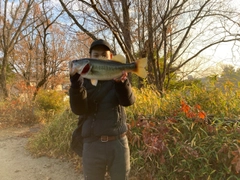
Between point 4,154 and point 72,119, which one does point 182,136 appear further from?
point 4,154

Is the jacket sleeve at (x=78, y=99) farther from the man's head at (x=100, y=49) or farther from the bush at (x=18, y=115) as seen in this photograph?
the bush at (x=18, y=115)

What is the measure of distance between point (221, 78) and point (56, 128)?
4.35 metres

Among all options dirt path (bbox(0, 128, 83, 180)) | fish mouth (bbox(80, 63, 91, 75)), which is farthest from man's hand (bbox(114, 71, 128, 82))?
dirt path (bbox(0, 128, 83, 180))

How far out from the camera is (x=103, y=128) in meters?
1.78

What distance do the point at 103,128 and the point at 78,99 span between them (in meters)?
0.36

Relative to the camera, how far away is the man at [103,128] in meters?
1.78

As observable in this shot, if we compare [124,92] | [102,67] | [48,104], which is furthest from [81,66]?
[48,104]

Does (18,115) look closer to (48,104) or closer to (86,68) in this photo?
(48,104)

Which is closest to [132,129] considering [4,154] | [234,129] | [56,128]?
[234,129]

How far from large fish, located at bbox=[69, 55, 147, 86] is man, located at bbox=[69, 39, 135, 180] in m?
0.23

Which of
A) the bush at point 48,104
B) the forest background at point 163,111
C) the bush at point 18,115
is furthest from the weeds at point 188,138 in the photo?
the bush at point 18,115

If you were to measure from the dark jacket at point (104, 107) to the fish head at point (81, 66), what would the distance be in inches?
11.2

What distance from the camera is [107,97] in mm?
1842

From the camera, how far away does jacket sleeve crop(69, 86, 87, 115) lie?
165cm
